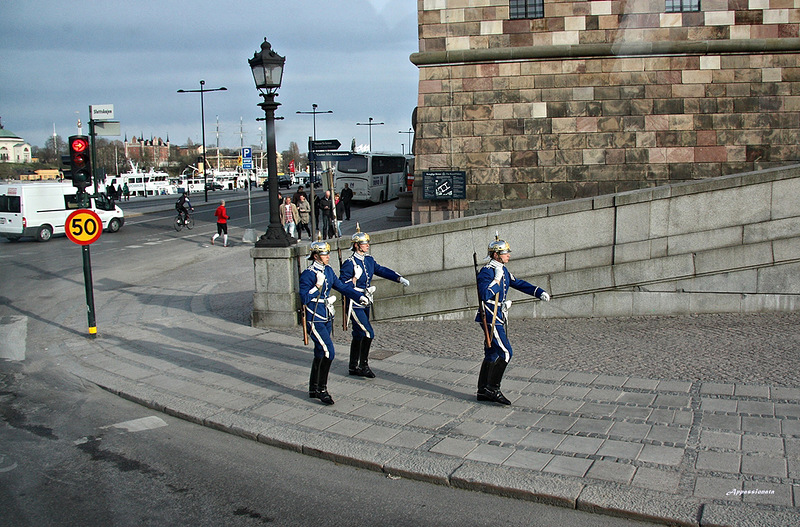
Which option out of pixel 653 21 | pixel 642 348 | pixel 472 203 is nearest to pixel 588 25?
pixel 653 21

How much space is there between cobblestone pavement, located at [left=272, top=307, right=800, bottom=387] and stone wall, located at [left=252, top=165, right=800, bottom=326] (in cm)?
31

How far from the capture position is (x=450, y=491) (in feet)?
19.2

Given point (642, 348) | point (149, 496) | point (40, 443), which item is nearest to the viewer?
point (149, 496)

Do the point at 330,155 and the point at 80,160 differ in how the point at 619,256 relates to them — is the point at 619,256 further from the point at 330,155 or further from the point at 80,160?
the point at 80,160

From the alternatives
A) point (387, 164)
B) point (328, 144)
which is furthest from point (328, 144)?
point (387, 164)

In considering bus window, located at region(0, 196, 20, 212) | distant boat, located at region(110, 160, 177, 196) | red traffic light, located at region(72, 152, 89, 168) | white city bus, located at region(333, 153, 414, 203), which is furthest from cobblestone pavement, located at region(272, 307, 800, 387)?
distant boat, located at region(110, 160, 177, 196)

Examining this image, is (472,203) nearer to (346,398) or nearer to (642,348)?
(642,348)

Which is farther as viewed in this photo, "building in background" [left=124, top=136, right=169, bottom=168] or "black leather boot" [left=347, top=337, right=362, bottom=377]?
"building in background" [left=124, top=136, right=169, bottom=168]

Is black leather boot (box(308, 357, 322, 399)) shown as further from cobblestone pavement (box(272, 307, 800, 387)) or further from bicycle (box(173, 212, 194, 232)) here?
bicycle (box(173, 212, 194, 232))

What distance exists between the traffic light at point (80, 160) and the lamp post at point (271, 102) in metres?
2.93

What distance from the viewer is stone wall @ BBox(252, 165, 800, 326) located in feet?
37.7

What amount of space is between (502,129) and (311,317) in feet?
34.3

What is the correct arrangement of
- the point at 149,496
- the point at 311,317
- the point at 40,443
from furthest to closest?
the point at 311,317 < the point at 40,443 < the point at 149,496

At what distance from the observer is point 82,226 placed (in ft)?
38.3
